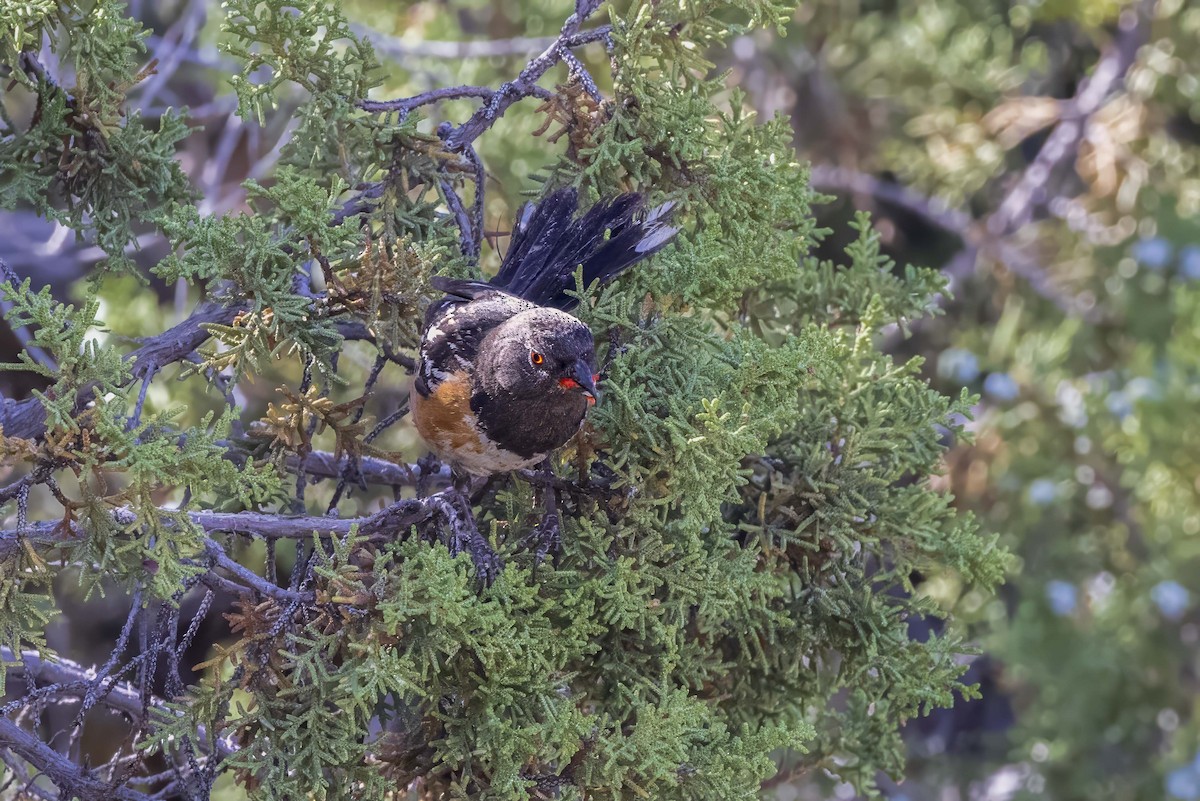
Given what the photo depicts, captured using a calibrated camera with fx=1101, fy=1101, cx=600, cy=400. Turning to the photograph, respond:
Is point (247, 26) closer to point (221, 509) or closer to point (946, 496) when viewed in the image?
point (221, 509)

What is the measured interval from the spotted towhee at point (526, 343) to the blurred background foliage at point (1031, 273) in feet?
6.36

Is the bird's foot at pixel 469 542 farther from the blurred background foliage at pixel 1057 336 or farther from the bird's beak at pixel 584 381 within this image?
the blurred background foliage at pixel 1057 336

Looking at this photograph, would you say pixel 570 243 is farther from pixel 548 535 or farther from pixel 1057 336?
pixel 1057 336

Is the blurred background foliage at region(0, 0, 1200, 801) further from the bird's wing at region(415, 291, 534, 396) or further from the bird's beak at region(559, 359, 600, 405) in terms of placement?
the bird's beak at region(559, 359, 600, 405)

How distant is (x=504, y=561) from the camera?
2.11m

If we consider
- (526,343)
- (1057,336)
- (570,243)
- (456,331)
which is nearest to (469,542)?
(526,343)

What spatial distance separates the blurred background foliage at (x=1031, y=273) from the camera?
16.0 feet

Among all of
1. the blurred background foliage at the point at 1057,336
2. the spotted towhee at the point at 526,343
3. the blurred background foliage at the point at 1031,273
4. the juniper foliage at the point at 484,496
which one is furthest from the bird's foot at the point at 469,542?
the blurred background foliage at the point at 1057,336

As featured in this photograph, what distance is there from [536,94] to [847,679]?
4.88 feet

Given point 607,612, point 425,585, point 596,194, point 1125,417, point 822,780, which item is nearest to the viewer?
point 425,585

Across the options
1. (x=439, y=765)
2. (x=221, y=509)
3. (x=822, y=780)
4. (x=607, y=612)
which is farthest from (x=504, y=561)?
(x=822, y=780)

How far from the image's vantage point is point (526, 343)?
2.34m

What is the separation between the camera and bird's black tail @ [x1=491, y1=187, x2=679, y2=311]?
233 centimetres

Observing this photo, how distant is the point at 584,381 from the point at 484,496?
0.44m
